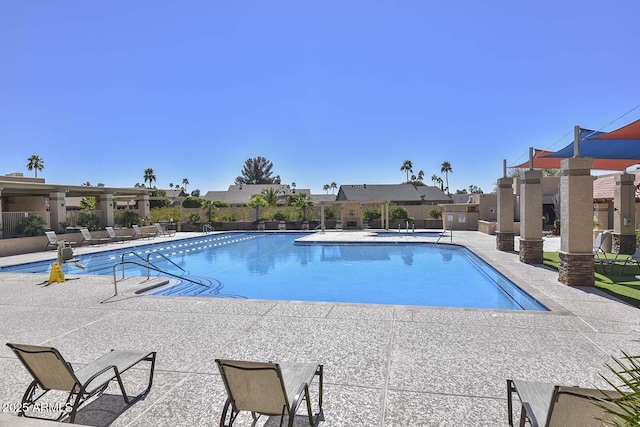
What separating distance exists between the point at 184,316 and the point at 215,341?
1548 mm

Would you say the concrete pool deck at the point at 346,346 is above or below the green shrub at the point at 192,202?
below

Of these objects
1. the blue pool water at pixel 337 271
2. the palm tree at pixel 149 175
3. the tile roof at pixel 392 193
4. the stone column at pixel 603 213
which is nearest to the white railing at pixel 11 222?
the blue pool water at pixel 337 271

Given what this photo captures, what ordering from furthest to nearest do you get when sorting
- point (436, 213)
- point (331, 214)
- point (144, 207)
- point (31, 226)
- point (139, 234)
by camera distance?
point (331, 214) → point (436, 213) → point (144, 207) → point (139, 234) → point (31, 226)

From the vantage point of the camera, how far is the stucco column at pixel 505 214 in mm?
14500

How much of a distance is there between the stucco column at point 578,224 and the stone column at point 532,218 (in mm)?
3140

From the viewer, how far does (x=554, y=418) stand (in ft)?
8.27

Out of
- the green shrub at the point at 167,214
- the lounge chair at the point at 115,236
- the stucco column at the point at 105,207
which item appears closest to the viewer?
the lounge chair at the point at 115,236

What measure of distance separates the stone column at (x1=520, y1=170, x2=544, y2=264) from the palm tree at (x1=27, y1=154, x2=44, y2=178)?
2885 inches

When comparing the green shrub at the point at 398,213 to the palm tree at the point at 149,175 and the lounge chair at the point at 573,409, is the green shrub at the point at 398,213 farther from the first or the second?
the palm tree at the point at 149,175

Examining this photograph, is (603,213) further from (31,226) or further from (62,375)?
(31,226)

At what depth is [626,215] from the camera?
13.4m

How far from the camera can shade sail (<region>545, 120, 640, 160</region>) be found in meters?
8.05

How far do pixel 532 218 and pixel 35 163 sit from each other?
73.9 m

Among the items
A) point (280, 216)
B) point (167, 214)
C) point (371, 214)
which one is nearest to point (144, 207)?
point (167, 214)
